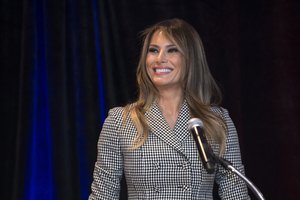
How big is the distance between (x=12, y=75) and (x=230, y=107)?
42.0 inches

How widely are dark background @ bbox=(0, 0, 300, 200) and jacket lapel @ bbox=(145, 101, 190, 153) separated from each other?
0.43 meters

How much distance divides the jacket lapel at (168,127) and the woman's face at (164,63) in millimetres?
116

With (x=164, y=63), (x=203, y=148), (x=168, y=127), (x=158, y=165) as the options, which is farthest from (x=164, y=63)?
(x=203, y=148)

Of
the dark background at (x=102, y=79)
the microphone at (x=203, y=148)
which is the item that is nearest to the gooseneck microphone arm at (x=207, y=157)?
the microphone at (x=203, y=148)

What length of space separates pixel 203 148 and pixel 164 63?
33.2 inches

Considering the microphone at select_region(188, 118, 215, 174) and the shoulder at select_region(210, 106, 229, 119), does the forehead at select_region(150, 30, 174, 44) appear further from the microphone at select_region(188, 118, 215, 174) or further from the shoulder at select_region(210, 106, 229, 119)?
the microphone at select_region(188, 118, 215, 174)

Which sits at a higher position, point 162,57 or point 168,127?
point 162,57

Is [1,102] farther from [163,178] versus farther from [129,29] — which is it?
[163,178]

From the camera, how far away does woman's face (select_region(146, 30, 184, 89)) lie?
7.36 feet

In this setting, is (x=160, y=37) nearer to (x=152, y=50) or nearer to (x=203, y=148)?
(x=152, y=50)

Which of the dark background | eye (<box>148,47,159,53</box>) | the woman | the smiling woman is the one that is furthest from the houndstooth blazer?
the dark background

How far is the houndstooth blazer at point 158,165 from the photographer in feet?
7.02

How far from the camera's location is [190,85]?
2.30 metres

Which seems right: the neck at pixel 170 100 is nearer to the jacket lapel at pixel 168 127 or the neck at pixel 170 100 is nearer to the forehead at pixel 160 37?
the jacket lapel at pixel 168 127
